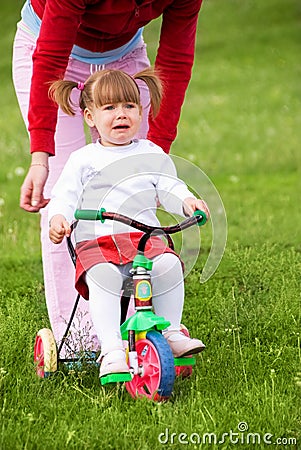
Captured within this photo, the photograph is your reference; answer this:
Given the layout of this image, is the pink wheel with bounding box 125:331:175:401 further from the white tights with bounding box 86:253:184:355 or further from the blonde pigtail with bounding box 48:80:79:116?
the blonde pigtail with bounding box 48:80:79:116

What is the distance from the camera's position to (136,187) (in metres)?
4.10

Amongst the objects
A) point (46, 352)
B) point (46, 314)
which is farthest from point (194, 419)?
point (46, 314)

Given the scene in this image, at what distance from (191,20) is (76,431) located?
6.81 feet

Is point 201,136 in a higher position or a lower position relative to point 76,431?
higher

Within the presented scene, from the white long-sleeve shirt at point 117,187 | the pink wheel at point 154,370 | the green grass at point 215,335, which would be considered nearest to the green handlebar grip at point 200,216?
the white long-sleeve shirt at point 117,187

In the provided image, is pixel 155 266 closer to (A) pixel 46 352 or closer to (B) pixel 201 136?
(A) pixel 46 352

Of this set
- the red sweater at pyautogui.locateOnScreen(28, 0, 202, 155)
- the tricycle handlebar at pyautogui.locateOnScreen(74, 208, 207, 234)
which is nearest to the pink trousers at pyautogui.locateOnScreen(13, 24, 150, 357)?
the red sweater at pyautogui.locateOnScreen(28, 0, 202, 155)

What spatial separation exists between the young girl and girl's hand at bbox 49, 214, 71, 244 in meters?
0.02

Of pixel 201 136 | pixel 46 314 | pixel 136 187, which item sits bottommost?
pixel 46 314

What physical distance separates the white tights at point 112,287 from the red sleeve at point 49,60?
1.86 ft

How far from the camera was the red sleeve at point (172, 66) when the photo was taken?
462 cm

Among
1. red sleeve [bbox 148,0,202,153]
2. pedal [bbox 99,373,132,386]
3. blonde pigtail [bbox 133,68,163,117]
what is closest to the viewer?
pedal [bbox 99,373,132,386]

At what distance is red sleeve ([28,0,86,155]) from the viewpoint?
402 cm

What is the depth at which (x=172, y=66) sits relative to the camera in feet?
15.3
